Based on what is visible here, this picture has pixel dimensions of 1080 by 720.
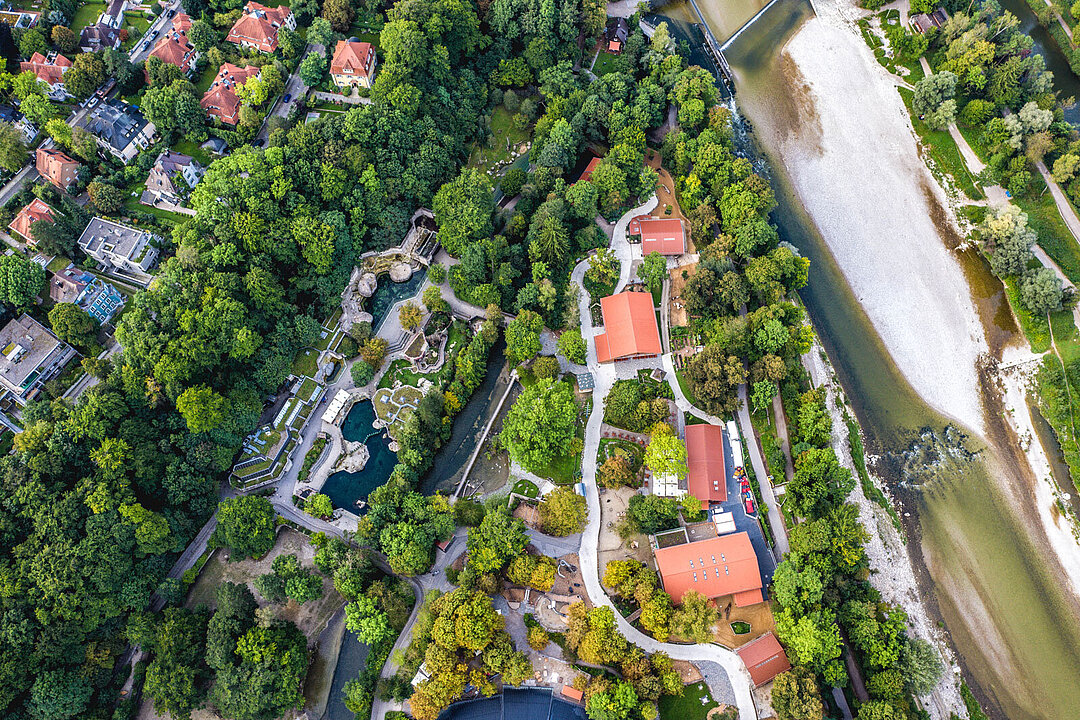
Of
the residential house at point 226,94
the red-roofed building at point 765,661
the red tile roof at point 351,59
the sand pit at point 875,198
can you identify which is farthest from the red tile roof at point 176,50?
the red-roofed building at point 765,661

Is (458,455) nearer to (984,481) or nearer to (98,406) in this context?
(98,406)

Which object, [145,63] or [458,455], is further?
[145,63]

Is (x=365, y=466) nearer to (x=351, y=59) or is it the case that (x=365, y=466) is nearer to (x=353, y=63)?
(x=353, y=63)

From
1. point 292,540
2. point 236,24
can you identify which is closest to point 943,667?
point 292,540

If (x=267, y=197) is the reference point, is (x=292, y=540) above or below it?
below

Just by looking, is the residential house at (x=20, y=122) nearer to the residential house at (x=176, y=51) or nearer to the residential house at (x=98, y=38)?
the residential house at (x=98, y=38)

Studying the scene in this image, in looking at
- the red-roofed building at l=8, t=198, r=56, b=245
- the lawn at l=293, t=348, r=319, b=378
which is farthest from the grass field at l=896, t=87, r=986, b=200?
the red-roofed building at l=8, t=198, r=56, b=245

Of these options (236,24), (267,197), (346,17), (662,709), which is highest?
(346,17)
